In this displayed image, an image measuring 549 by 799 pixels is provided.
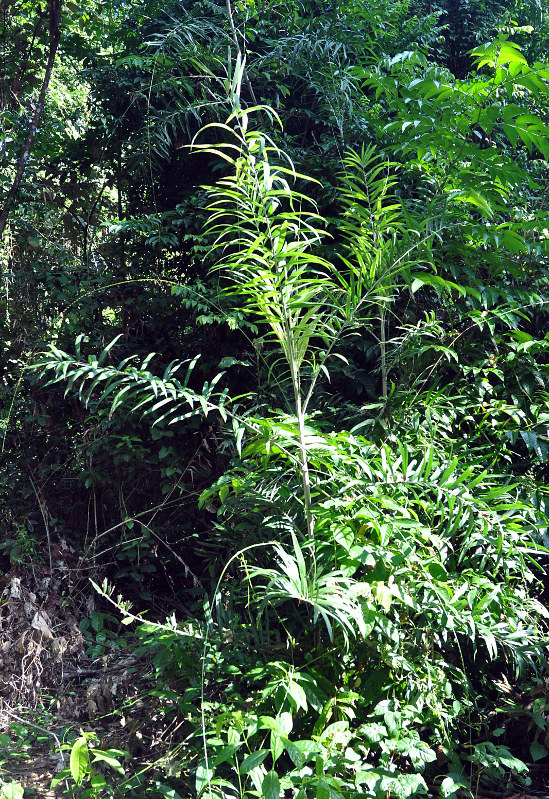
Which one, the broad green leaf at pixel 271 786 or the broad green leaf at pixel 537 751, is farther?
the broad green leaf at pixel 537 751

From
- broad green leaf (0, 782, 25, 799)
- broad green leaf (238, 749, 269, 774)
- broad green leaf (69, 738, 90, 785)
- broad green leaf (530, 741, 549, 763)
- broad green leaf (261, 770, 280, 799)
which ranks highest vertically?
broad green leaf (238, 749, 269, 774)

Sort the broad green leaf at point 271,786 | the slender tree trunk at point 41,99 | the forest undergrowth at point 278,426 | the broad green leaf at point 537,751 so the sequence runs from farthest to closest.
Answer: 1. the slender tree trunk at point 41,99
2. the broad green leaf at point 537,751
3. the forest undergrowth at point 278,426
4. the broad green leaf at point 271,786

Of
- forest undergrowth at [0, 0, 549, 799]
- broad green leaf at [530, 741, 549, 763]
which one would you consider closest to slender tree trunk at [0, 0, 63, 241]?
forest undergrowth at [0, 0, 549, 799]

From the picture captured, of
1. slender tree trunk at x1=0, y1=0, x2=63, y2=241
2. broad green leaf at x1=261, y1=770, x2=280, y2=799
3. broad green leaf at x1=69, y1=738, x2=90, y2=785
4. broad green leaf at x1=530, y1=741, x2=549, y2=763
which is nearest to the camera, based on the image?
broad green leaf at x1=261, y1=770, x2=280, y2=799

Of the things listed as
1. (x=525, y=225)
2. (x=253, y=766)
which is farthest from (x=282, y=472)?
(x=525, y=225)

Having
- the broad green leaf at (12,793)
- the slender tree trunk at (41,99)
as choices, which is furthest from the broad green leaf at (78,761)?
the slender tree trunk at (41,99)

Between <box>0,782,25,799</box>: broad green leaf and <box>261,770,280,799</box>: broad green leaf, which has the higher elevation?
<box>261,770,280,799</box>: broad green leaf

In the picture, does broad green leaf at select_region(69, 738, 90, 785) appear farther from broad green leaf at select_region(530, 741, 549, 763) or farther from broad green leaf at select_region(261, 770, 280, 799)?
broad green leaf at select_region(530, 741, 549, 763)

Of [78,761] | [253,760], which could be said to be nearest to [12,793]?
[78,761]

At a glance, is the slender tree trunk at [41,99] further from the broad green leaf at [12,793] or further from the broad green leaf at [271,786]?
the broad green leaf at [271,786]

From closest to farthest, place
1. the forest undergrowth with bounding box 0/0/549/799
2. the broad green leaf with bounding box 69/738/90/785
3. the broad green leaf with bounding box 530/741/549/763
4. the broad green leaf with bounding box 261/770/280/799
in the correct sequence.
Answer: the broad green leaf with bounding box 261/770/280/799 → the broad green leaf with bounding box 69/738/90/785 → the forest undergrowth with bounding box 0/0/549/799 → the broad green leaf with bounding box 530/741/549/763

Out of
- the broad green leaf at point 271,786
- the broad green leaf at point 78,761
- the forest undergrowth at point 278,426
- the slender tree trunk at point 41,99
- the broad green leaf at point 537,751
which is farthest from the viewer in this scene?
the slender tree trunk at point 41,99

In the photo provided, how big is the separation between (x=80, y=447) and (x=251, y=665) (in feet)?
5.31

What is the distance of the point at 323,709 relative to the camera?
163 cm
